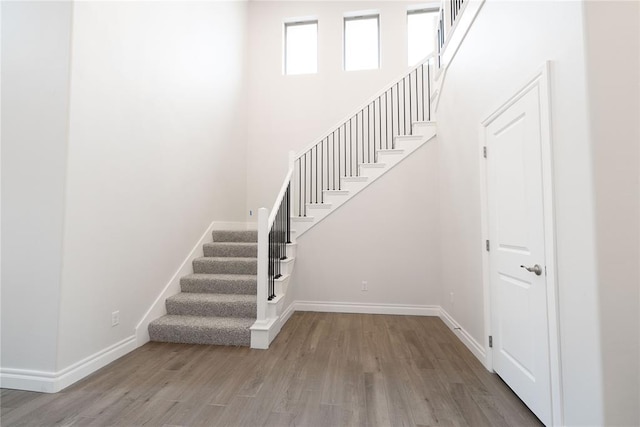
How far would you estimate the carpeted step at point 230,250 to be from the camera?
403cm

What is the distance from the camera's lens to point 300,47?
5.86 meters

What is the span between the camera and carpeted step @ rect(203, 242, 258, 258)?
4027 mm

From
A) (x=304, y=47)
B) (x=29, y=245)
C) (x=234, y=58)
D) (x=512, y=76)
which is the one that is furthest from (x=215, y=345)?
(x=304, y=47)

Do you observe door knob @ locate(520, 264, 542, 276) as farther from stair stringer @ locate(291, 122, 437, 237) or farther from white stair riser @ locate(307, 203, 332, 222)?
white stair riser @ locate(307, 203, 332, 222)

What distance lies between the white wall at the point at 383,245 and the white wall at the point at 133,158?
1788 mm

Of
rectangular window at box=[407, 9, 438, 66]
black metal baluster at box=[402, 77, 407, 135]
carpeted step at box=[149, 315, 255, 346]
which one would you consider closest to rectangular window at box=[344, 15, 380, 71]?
rectangular window at box=[407, 9, 438, 66]

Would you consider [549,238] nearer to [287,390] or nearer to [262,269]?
[287,390]

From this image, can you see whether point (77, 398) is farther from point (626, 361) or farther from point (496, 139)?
point (496, 139)

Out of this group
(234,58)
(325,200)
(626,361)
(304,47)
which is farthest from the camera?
(304,47)

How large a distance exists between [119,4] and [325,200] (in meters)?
3.05

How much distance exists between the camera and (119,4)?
8.70 ft

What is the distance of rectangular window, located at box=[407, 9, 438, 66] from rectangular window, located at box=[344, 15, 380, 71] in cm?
62

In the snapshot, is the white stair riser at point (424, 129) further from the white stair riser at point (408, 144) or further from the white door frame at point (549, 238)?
the white door frame at point (549, 238)

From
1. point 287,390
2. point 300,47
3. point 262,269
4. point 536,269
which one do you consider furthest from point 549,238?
point 300,47
